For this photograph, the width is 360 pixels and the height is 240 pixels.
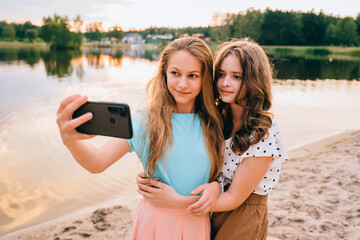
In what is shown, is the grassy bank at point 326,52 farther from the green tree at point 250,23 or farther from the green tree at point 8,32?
the green tree at point 8,32

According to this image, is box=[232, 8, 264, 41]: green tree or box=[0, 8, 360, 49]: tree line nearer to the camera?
box=[0, 8, 360, 49]: tree line

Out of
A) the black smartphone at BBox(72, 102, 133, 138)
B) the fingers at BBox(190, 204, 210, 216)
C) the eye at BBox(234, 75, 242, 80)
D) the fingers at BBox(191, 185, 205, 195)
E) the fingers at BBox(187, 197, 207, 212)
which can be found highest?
the eye at BBox(234, 75, 242, 80)

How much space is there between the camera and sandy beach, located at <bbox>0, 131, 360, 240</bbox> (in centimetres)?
291

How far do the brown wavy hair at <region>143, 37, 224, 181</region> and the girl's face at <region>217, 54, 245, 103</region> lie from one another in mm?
86

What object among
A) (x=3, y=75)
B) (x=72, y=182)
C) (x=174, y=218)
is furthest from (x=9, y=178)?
(x=3, y=75)

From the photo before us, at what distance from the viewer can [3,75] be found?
14.8 metres

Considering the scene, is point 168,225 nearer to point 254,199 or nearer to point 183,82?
point 254,199

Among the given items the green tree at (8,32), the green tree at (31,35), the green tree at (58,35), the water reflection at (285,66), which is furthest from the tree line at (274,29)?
the water reflection at (285,66)

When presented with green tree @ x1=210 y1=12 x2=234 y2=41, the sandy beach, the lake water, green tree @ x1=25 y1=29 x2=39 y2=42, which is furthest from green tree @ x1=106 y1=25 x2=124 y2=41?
the sandy beach

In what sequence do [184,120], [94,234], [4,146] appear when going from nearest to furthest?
[184,120], [94,234], [4,146]

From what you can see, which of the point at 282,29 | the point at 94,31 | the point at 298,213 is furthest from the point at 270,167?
the point at 94,31

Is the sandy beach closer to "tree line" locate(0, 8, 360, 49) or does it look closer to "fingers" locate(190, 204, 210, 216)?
"fingers" locate(190, 204, 210, 216)

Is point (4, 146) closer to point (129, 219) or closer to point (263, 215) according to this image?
point (129, 219)

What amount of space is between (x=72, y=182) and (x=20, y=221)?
3.60 feet
